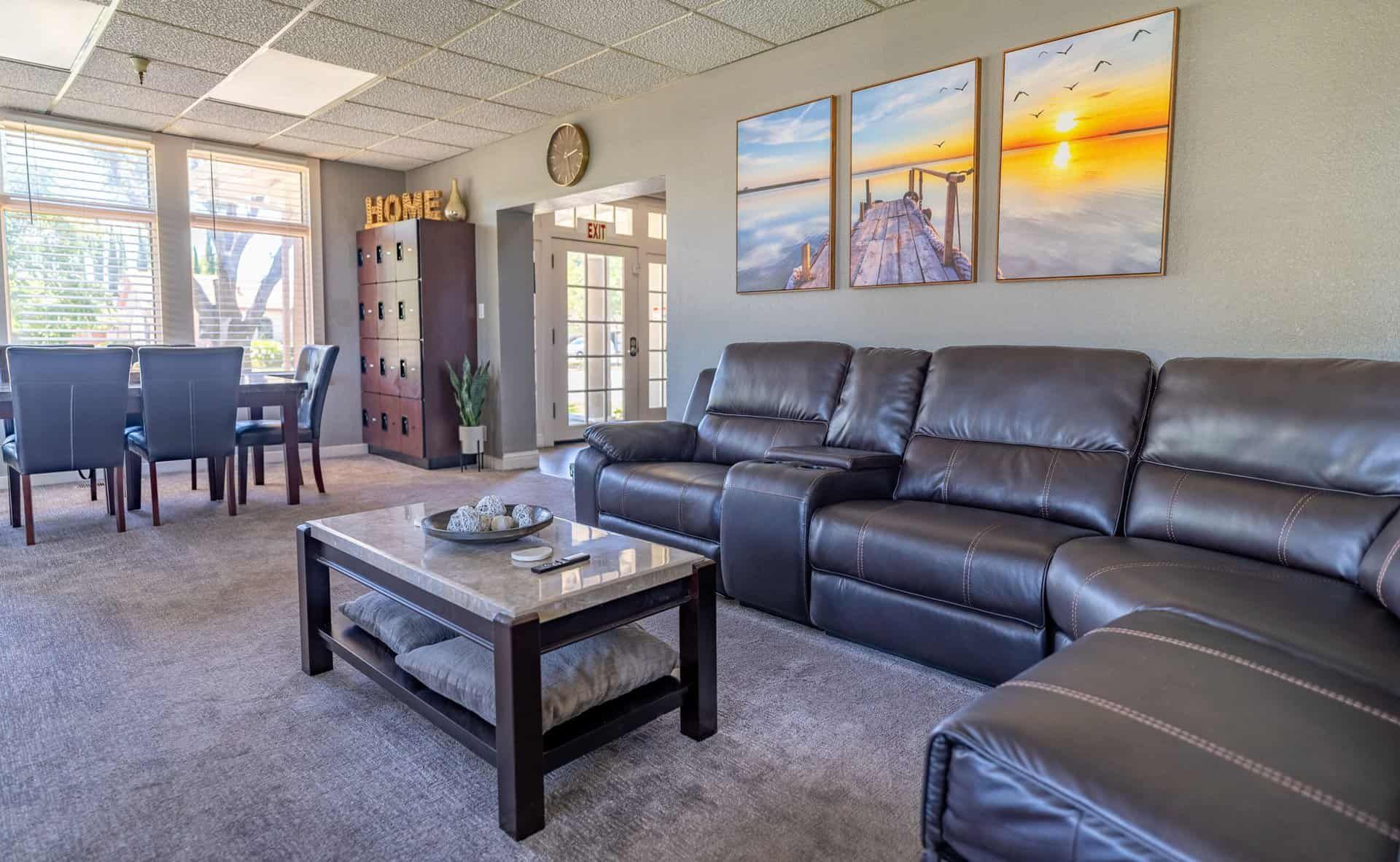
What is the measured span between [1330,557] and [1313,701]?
0.99m

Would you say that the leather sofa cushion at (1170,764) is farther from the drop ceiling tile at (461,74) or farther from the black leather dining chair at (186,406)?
the black leather dining chair at (186,406)

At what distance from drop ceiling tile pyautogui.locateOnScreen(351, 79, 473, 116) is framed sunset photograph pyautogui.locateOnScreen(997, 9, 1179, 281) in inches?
124

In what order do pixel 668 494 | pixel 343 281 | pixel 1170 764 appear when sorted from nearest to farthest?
pixel 1170 764 → pixel 668 494 → pixel 343 281

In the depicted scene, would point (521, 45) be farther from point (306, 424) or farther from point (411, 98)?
point (306, 424)

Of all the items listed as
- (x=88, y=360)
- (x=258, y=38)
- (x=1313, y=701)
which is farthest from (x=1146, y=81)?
(x=88, y=360)

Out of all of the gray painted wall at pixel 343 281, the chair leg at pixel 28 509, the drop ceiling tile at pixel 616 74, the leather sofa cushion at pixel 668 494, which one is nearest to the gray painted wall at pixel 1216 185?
the drop ceiling tile at pixel 616 74

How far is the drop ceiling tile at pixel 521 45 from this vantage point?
3602 millimetres

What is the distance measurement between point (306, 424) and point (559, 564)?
3.67 metres

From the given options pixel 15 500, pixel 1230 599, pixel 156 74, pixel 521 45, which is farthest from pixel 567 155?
pixel 1230 599

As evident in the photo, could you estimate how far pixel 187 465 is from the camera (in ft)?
19.1

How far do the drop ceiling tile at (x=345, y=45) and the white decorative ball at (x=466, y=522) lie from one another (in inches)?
108

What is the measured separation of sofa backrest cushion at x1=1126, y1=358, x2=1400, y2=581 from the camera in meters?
1.93

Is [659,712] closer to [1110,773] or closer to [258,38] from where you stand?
[1110,773]

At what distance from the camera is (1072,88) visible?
2.87 meters
